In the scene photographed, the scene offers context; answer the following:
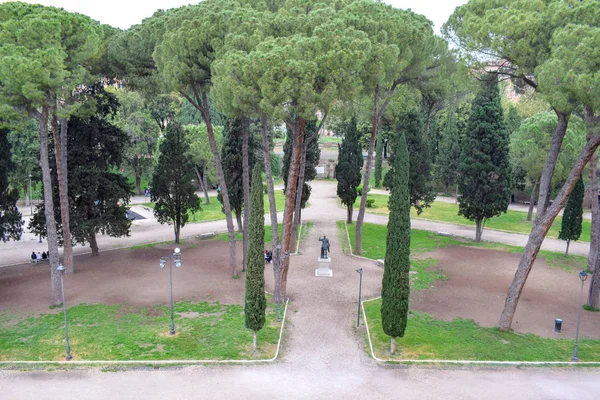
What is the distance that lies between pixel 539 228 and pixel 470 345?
506 cm

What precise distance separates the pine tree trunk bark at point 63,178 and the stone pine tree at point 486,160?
79.3 ft

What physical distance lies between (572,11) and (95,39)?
61.1ft

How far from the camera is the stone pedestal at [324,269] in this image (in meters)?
25.9

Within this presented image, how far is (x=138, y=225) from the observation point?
3853 centimetres

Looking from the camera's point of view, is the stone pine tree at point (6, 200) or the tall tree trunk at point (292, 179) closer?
the tall tree trunk at point (292, 179)

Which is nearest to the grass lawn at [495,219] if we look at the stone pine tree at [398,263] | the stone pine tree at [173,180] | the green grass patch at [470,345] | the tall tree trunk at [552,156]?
the stone pine tree at [173,180]

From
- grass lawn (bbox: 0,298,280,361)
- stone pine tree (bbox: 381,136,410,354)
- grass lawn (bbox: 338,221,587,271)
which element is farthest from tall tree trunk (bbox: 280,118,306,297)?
grass lawn (bbox: 338,221,587,271)

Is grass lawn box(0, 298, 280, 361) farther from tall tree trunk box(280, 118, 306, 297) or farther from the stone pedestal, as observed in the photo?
the stone pedestal

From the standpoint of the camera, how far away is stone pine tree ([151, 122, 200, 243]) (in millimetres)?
30969

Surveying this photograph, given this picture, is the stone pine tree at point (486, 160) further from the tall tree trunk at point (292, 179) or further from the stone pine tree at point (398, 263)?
the stone pine tree at point (398, 263)

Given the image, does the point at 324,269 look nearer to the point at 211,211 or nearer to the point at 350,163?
the point at 350,163

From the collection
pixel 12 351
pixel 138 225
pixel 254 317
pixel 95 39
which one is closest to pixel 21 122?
pixel 95 39

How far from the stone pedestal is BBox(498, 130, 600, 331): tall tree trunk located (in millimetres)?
9249

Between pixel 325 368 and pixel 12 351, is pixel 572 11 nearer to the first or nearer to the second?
pixel 325 368
